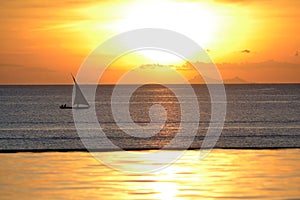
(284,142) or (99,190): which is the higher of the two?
(284,142)

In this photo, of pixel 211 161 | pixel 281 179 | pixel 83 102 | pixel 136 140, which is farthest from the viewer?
pixel 83 102

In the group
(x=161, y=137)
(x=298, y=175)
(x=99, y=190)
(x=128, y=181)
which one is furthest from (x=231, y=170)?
(x=161, y=137)

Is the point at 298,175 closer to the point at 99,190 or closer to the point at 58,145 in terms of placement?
the point at 99,190

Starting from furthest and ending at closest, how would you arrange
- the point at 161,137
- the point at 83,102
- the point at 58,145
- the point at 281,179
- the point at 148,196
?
1. the point at 83,102
2. the point at 161,137
3. the point at 58,145
4. the point at 281,179
5. the point at 148,196

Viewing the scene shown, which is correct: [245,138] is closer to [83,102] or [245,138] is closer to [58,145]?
[58,145]

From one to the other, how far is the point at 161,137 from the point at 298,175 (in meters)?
41.2

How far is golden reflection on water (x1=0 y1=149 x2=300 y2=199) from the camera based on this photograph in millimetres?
23656

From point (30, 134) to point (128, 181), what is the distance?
144 ft

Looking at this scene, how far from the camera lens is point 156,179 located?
28.0 meters

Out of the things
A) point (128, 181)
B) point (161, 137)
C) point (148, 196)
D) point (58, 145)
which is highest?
point (161, 137)

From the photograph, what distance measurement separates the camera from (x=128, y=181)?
27.1 metres

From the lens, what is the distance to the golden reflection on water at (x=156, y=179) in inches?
931

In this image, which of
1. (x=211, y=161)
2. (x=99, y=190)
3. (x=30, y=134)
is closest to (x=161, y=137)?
(x=30, y=134)

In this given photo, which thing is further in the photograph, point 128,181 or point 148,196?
point 128,181
